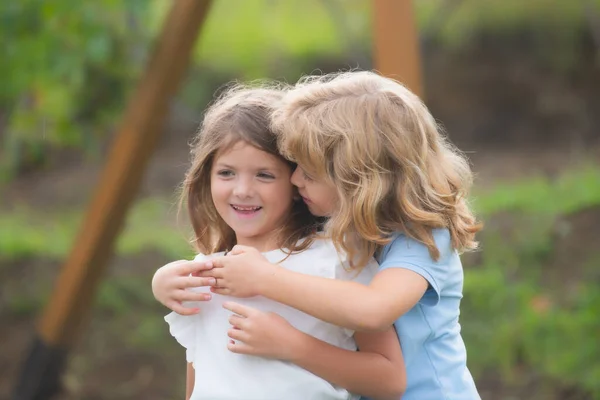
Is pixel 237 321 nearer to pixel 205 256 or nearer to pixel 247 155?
pixel 205 256

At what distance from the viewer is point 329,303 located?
1.82 meters

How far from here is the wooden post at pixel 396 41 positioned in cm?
318

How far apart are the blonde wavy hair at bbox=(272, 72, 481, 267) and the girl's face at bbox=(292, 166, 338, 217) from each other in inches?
0.7

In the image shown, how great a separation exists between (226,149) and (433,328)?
56 centimetres

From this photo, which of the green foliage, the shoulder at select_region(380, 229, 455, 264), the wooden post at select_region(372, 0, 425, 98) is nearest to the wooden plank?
the wooden post at select_region(372, 0, 425, 98)

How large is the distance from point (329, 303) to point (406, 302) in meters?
0.15

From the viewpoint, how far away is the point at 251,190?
2.00 m

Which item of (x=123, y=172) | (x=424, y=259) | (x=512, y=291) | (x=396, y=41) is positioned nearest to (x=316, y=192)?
(x=424, y=259)

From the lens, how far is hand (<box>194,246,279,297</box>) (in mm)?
1863

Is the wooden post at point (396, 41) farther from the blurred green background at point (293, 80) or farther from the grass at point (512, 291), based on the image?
the grass at point (512, 291)

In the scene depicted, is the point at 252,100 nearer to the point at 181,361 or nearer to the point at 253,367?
the point at 253,367

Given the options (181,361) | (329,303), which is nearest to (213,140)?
(329,303)

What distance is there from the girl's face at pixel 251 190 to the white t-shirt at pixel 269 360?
7cm

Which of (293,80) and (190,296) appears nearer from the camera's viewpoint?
(190,296)
